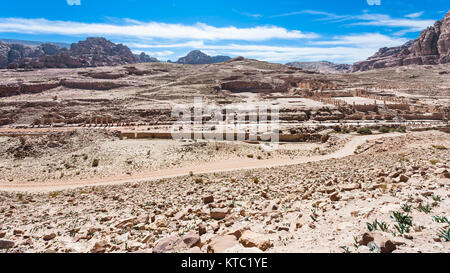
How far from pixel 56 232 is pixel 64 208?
267 cm

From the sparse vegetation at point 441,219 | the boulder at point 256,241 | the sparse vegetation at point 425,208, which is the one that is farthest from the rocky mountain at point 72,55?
the sparse vegetation at point 441,219

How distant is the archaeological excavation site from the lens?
4309 millimetres

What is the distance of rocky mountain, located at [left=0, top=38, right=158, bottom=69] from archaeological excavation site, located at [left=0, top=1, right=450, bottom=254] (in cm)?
3089

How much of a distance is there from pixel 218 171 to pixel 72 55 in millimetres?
126176

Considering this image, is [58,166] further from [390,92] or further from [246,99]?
[390,92]

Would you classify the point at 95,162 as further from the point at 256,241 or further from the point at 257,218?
the point at 256,241

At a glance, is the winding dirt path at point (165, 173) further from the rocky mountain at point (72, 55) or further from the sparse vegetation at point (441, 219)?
the rocky mountain at point (72, 55)

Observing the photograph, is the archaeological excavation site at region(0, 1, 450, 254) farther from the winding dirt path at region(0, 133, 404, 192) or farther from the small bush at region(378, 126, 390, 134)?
the small bush at region(378, 126, 390, 134)

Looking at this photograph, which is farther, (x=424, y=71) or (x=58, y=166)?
(x=424, y=71)

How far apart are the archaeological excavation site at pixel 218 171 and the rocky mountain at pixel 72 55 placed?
101ft

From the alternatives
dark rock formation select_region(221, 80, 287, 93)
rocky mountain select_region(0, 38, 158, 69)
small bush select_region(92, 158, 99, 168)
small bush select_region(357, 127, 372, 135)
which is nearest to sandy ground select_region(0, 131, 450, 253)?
small bush select_region(92, 158, 99, 168)
